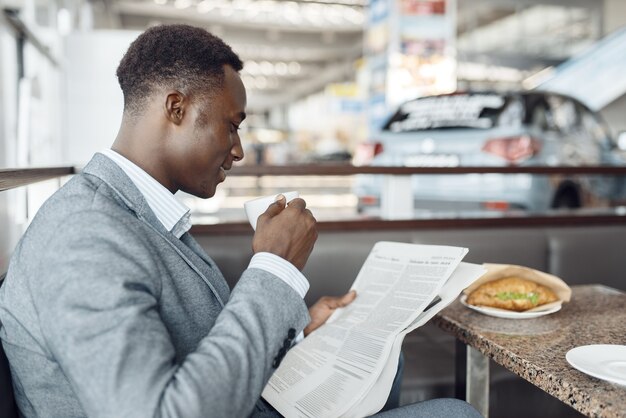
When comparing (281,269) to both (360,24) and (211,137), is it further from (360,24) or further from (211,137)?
(360,24)

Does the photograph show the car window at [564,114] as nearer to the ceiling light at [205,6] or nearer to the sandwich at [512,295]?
the sandwich at [512,295]

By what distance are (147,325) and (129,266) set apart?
88 millimetres

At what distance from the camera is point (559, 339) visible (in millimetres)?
1271

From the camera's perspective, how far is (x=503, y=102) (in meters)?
4.91

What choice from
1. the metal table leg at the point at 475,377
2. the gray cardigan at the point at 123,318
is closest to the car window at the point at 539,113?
the metal table leg at the point at 475,377

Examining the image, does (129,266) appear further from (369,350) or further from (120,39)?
(120,39)

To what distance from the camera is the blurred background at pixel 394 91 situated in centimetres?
407

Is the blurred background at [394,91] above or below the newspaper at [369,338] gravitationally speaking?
above

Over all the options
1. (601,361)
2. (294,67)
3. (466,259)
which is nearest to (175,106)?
(601,361)

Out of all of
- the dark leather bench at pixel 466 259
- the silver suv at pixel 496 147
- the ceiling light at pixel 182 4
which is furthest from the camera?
the ceiling light at pixel 182 4

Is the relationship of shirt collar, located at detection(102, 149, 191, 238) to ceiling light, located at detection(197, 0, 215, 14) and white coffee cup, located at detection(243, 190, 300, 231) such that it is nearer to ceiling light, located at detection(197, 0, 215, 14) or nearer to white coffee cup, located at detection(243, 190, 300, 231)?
white coffee cup, located at detection(243, 190, 300, 231)

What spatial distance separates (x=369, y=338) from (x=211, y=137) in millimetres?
538

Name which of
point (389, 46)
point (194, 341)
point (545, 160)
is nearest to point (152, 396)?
point (194, 341)

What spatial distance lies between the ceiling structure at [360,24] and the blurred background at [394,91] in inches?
1.6
